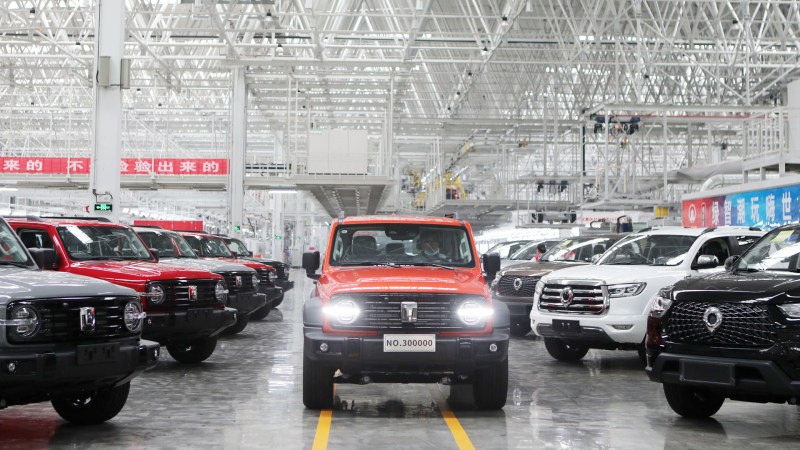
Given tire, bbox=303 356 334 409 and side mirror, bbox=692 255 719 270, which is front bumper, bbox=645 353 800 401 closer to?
side mirror, bbox=692 255 719 270

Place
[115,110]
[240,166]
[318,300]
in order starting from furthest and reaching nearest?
[240,166], [115,110], [318,300]

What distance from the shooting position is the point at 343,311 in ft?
A: 25.7

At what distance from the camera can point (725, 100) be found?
42.3 m

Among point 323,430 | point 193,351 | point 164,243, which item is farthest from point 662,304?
point 164,243

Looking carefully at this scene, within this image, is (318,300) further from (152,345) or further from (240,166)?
(240,166)

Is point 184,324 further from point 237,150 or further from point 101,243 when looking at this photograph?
point 237,150

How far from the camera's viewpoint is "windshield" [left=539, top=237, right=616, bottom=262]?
15.9 metres

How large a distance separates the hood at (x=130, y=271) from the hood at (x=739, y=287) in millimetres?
5661

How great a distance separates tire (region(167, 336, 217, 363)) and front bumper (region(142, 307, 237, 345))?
0.62m

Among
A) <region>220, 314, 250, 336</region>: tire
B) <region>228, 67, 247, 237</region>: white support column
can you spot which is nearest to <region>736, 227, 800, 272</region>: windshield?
<region>220, 314, 250, 336</region>: tire

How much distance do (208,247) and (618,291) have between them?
9.75 meters

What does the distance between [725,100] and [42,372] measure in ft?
133

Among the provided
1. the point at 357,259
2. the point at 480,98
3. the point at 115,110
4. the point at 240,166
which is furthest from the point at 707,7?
the point at 357,259

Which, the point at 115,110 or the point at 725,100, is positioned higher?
the point at 725,100
